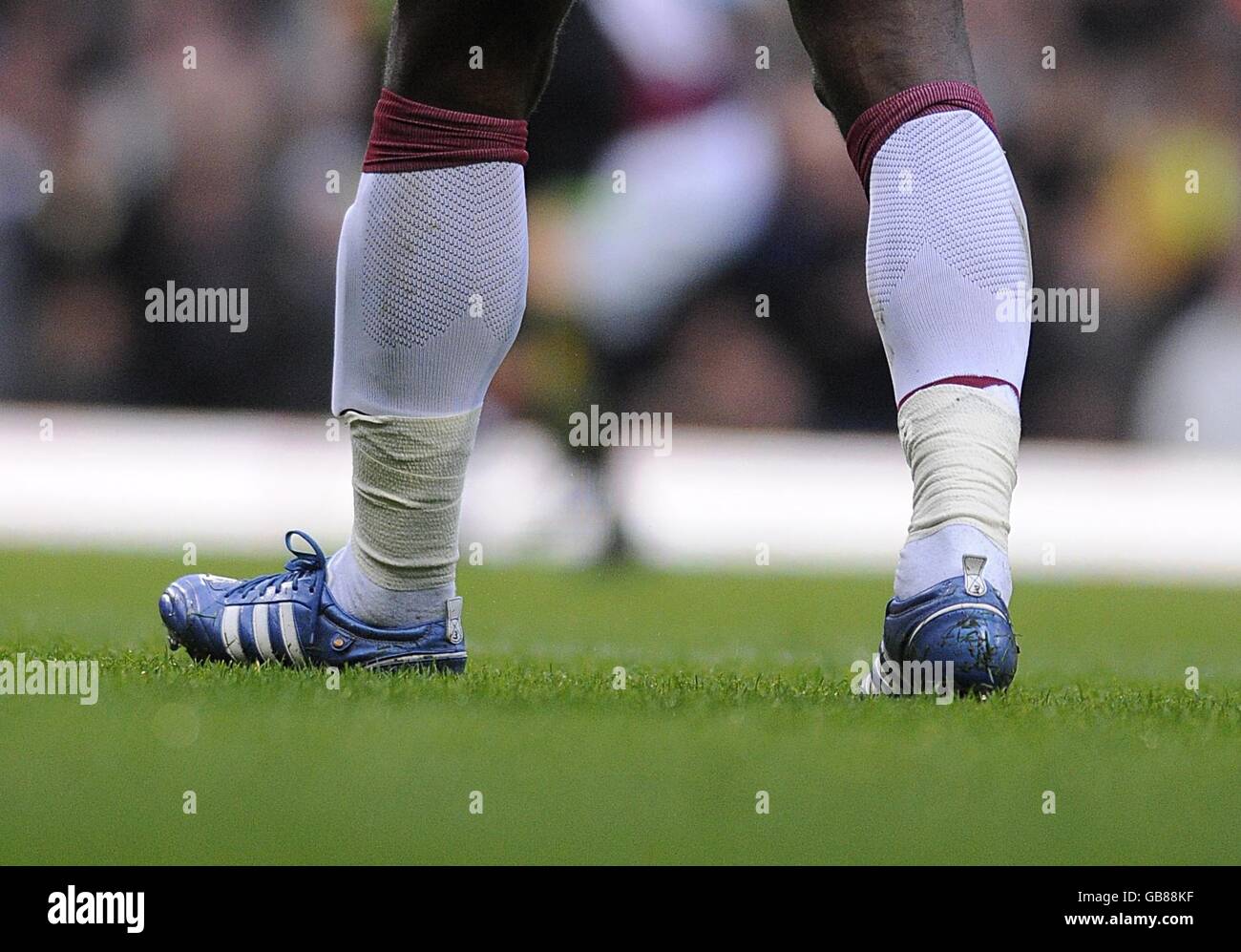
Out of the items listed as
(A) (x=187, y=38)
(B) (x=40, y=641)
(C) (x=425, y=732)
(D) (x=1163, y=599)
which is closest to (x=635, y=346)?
(D) (x=1163, y=599)

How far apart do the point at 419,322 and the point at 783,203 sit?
523cm

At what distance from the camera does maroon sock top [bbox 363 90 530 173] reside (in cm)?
256

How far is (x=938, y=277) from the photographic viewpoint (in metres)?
2.42

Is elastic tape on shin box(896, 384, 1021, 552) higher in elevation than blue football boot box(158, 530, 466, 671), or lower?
higher

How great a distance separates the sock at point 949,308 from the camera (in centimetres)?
238

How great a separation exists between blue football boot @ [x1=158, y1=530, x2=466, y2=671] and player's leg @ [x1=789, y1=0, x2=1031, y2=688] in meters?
0.63

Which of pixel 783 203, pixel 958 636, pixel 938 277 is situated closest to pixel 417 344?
pixel 938 277

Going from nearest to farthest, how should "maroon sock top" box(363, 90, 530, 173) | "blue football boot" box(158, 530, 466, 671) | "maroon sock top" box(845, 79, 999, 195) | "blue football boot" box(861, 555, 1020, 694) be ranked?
"blue football boot" box(861, 555, 1020, 694) < "maroon sock top" box(845, 79, 999, 195) < "maroon sock top" box(363, 90, 530, 173) < "blue football boot" box(158, 530, 466, 671)

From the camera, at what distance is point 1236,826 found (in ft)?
5.89

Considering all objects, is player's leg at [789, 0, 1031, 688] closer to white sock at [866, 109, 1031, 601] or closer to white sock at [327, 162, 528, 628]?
white sock at [866, 109, 1031, 601]

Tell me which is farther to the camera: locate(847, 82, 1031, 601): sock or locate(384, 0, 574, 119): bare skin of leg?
locate(384, 0, 574, 119): bare skin of leg

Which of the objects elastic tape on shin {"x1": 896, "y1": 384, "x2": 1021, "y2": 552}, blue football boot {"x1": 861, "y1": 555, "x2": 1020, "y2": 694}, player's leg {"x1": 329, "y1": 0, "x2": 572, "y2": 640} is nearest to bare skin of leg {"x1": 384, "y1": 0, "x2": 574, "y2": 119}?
player's leg {"x1": 329, "y1": 0, "x2": 572, "y2": 640}

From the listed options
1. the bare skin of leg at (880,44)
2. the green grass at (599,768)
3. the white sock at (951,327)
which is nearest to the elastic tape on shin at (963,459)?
the white sock at (951,327)

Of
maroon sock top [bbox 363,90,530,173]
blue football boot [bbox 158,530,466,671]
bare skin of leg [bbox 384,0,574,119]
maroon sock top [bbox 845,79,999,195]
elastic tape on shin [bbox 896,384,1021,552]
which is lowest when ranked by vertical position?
blue football boot [bbox 158,530,466,671]
